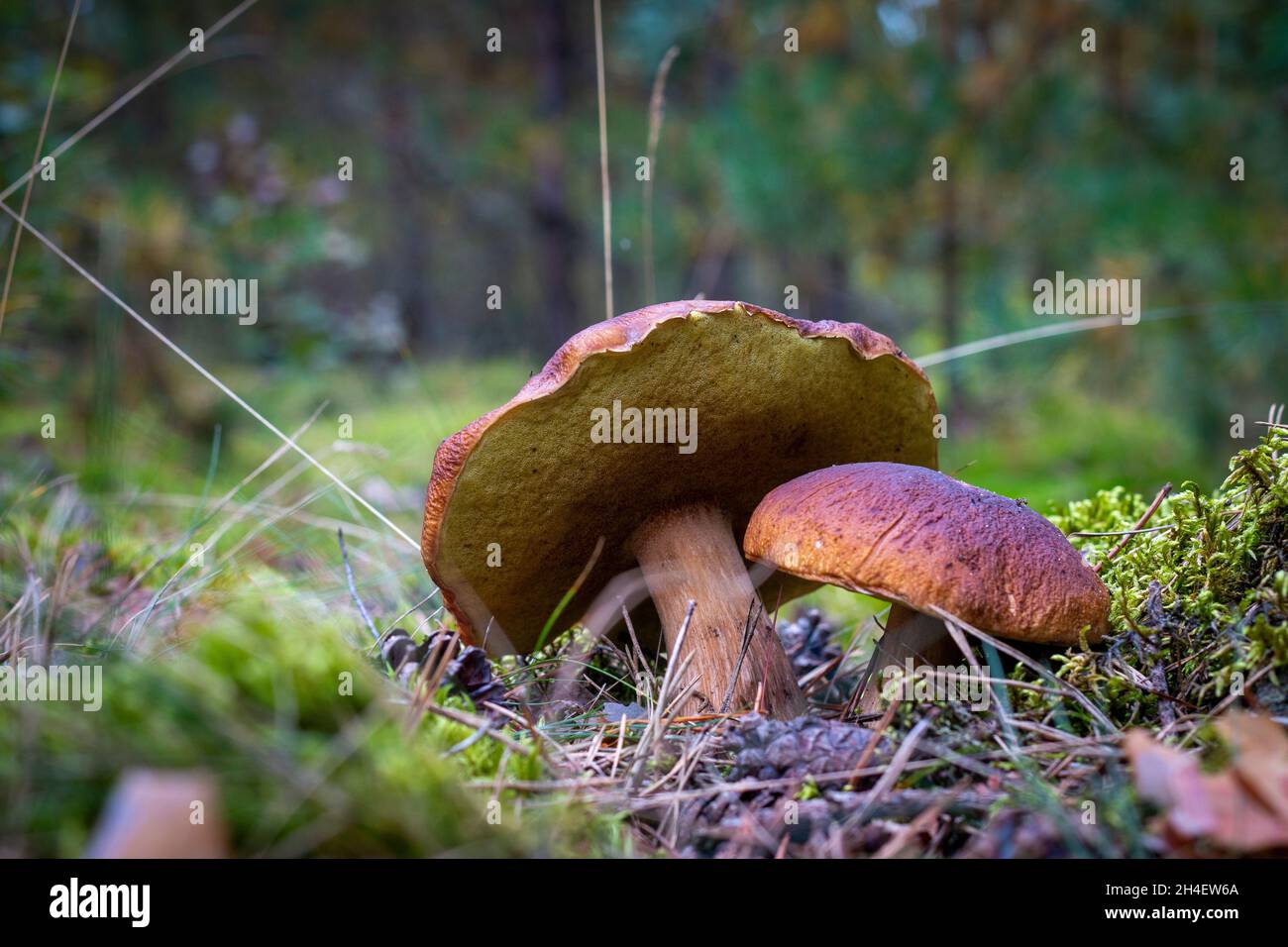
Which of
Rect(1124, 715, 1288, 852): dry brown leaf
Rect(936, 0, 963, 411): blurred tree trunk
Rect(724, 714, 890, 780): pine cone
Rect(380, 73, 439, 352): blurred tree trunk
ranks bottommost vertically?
Rect(724, 714, 890, 780): pine cone

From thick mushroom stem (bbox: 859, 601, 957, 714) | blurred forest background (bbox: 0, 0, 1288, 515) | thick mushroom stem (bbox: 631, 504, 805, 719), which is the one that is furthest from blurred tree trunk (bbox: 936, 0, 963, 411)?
thick mushroom stem (bbox: 859, 601, 957, 714)

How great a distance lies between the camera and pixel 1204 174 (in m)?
4.02

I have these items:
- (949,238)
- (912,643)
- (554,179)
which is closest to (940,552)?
(912,643)

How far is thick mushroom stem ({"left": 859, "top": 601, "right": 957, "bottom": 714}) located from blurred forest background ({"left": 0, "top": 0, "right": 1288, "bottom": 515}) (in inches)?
49.5

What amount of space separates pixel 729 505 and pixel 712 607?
0.32 meters

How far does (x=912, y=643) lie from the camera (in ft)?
5.35

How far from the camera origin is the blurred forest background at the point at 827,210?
384 centimetres

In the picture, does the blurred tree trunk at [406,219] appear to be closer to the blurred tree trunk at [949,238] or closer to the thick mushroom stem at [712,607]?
the blurred tree trunk at [949,238]

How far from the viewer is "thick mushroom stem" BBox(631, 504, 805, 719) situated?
1726mm

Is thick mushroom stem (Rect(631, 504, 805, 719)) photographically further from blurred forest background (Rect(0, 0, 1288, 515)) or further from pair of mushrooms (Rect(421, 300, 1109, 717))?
blurred forest background (Rect(0, 0, 1288, 515))

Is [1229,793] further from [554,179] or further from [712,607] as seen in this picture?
[554,179]
